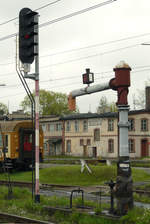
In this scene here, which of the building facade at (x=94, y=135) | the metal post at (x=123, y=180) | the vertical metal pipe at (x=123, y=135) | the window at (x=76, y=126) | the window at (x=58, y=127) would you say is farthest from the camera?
the window at (x=58, y=127)

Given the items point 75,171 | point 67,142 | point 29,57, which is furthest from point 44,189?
A: point 67,142

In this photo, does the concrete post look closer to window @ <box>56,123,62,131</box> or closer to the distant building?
the distant building

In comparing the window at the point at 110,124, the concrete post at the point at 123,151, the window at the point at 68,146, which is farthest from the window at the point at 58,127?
the concrete post at the point at 123,151

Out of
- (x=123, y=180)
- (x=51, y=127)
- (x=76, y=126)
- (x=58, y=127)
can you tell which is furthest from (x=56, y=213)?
(x=51, y=127)

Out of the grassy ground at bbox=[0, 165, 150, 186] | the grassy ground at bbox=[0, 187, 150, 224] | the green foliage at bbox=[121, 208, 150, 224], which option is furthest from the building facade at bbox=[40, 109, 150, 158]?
the green foliage at bbox=[121, 208, 150, 224]

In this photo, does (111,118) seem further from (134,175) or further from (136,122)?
(134,175)

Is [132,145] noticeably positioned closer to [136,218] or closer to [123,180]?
[123,180]

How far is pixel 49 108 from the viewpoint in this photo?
8975 centimetres

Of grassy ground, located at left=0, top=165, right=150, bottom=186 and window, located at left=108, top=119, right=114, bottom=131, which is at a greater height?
window, located at left=108, top=119, right=114, bottom=131

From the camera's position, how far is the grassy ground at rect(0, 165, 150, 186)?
2164 centimetres

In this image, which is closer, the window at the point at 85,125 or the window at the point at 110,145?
the window at the point at 110,145

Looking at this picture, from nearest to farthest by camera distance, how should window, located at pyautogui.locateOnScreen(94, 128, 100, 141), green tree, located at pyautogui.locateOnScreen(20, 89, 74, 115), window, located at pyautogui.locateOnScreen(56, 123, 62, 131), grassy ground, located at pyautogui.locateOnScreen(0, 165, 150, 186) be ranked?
grassy ground, located at pyautogui.locateOnScreen(0, 165, 150, 186) → window, located at pyautogui.locateOnScreen(94, 128, 100, 141) → window, located at pyautogui.locateOnScreen(56, 123, 62, 131) → green tree, located at pyautogui.locateOnScreen(20, 89, 74, 115)

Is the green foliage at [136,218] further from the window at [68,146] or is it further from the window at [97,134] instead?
the window at [68,146]

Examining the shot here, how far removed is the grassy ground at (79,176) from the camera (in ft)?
71.0
